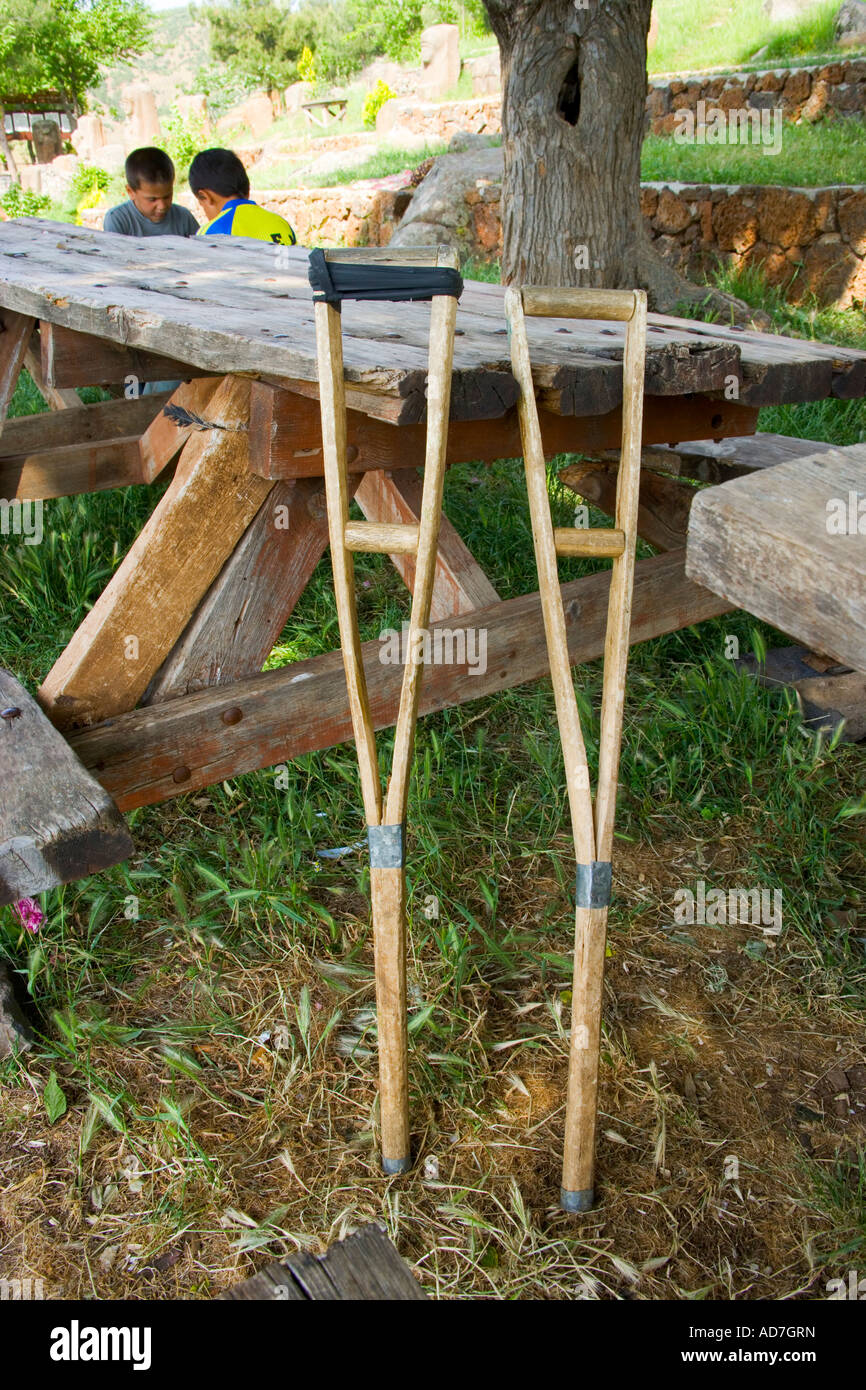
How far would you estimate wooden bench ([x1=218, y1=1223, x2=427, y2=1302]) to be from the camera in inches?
41.5

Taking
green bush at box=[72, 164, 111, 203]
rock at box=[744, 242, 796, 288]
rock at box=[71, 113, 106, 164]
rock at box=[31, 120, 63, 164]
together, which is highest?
rock at box=[31, 120, 63, 164]

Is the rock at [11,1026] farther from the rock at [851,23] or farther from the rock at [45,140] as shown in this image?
the rock at [45,140]

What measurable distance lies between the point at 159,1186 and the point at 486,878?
1034mm

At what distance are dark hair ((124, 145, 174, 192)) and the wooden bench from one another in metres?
5.43

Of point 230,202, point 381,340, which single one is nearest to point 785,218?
point 230,202

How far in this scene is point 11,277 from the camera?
2.89 m

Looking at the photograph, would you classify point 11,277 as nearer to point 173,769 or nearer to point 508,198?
point 173,769

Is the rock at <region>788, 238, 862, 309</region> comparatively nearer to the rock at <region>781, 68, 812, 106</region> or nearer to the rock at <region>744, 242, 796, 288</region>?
the rock at <region>744, 242, 796, 288</region>

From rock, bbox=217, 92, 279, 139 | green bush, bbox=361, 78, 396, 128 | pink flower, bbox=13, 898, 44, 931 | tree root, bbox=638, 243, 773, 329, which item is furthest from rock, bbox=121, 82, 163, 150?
pink flower, bbox=13, 898, 44, 931

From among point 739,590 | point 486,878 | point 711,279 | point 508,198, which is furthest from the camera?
point 711,279

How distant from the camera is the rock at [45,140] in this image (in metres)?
27.8

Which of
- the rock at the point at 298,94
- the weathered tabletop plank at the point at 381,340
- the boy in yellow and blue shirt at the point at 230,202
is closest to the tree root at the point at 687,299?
the boy in yellow and blue shirt at the point at 230,202

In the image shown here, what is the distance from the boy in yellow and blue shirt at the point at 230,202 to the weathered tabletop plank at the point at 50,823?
11.3 ft

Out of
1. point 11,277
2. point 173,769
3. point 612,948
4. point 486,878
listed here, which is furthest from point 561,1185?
point 11,277
